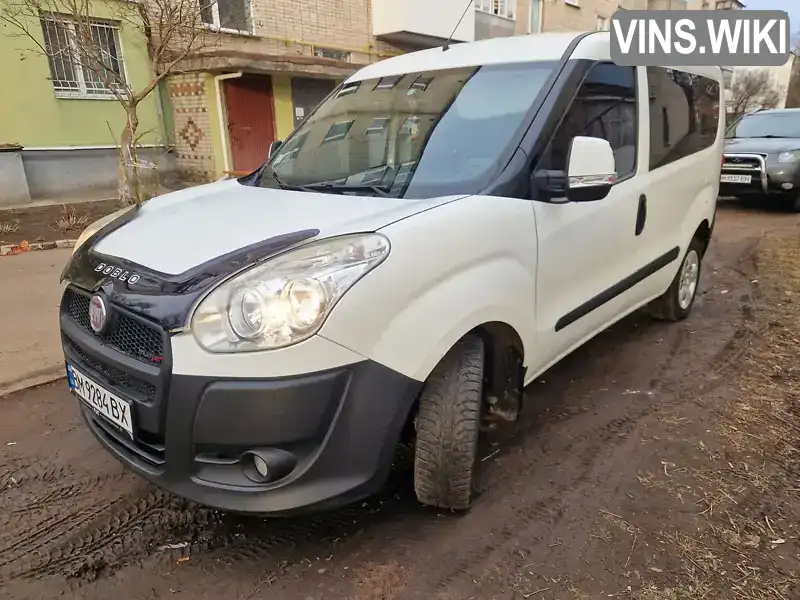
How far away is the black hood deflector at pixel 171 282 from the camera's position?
5.99 feet

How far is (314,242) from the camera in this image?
194 cm

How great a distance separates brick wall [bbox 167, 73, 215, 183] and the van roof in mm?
10429

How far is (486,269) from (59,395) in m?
2.79

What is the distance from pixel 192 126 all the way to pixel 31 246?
257 inches

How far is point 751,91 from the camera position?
29031mm

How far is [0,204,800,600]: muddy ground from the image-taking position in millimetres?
2059

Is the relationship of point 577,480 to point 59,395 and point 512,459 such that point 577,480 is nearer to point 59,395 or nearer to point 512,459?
point 512,459

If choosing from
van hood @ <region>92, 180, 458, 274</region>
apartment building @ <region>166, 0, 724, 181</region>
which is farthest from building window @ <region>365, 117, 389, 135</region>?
apartment building @ <region>166, 0, 724, 181</region>

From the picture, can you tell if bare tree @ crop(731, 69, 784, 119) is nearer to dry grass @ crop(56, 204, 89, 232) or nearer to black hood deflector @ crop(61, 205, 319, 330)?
dry grass @ crop(56, 204, 89, 232)

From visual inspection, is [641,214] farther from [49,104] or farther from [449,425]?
[49,104]

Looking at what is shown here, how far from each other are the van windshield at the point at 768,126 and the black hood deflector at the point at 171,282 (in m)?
11.1

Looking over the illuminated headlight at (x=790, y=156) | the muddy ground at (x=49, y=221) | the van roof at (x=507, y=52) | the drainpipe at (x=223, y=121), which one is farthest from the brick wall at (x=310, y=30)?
the van roof at (x=507, y=52)

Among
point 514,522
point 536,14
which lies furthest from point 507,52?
point 536,14

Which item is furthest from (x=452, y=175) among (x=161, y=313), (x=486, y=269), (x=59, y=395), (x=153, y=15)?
(x=153, y=15)
